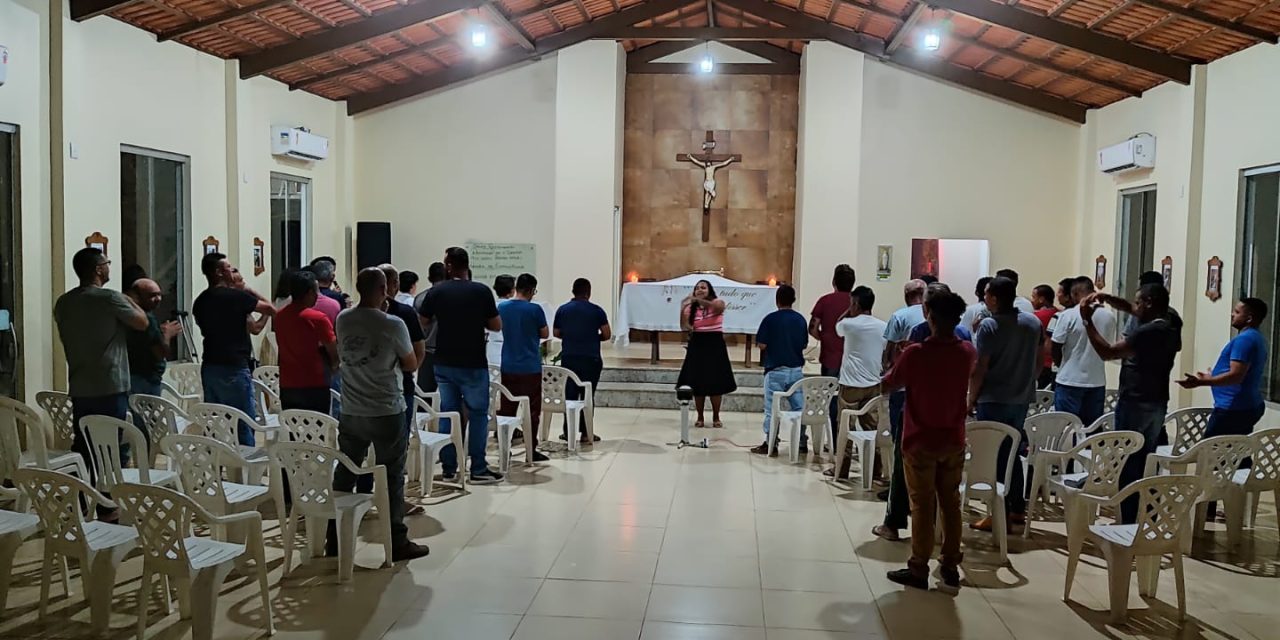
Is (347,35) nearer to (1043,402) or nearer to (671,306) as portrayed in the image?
(671,306)

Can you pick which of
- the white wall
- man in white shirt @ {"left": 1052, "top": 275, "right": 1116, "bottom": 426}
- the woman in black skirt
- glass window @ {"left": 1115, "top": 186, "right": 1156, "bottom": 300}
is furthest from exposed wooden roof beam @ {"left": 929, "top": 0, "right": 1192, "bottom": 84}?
the white wall

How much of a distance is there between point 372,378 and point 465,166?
800 cm

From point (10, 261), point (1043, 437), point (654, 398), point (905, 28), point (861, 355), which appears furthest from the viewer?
point (905, 28)

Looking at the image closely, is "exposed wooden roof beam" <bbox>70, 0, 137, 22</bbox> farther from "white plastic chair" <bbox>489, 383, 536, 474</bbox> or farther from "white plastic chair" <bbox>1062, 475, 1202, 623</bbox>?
"white plastic chair" <bbox>1062, 475, 1202, 623</bbox>

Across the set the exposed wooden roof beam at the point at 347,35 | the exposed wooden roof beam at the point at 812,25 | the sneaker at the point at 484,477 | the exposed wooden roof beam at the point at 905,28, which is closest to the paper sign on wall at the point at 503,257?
the exposed wooden roof beam at the point at 347,35

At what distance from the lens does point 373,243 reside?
1171 cm

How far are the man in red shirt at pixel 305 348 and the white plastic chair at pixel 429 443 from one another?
0.71m

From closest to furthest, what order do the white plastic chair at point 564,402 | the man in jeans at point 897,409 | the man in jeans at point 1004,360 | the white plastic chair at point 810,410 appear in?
1. the man in jeans at point 1004,360
2. the man in jeans at point 897,409
3. the white plastic chair at point 810,410
4. the white plastic chair at point 564,402

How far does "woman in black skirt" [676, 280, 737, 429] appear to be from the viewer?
7734mm

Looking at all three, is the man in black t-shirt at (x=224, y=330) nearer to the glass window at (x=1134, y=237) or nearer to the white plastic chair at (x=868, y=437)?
the white plastic chair at (x=868, y=437)

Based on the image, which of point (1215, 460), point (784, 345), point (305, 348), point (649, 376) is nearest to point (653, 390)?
point (649, 376)

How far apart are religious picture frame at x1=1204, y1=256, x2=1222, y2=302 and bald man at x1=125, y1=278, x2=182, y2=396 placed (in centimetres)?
765

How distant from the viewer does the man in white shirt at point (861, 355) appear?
20.9 ft

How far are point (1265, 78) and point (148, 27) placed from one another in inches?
341
